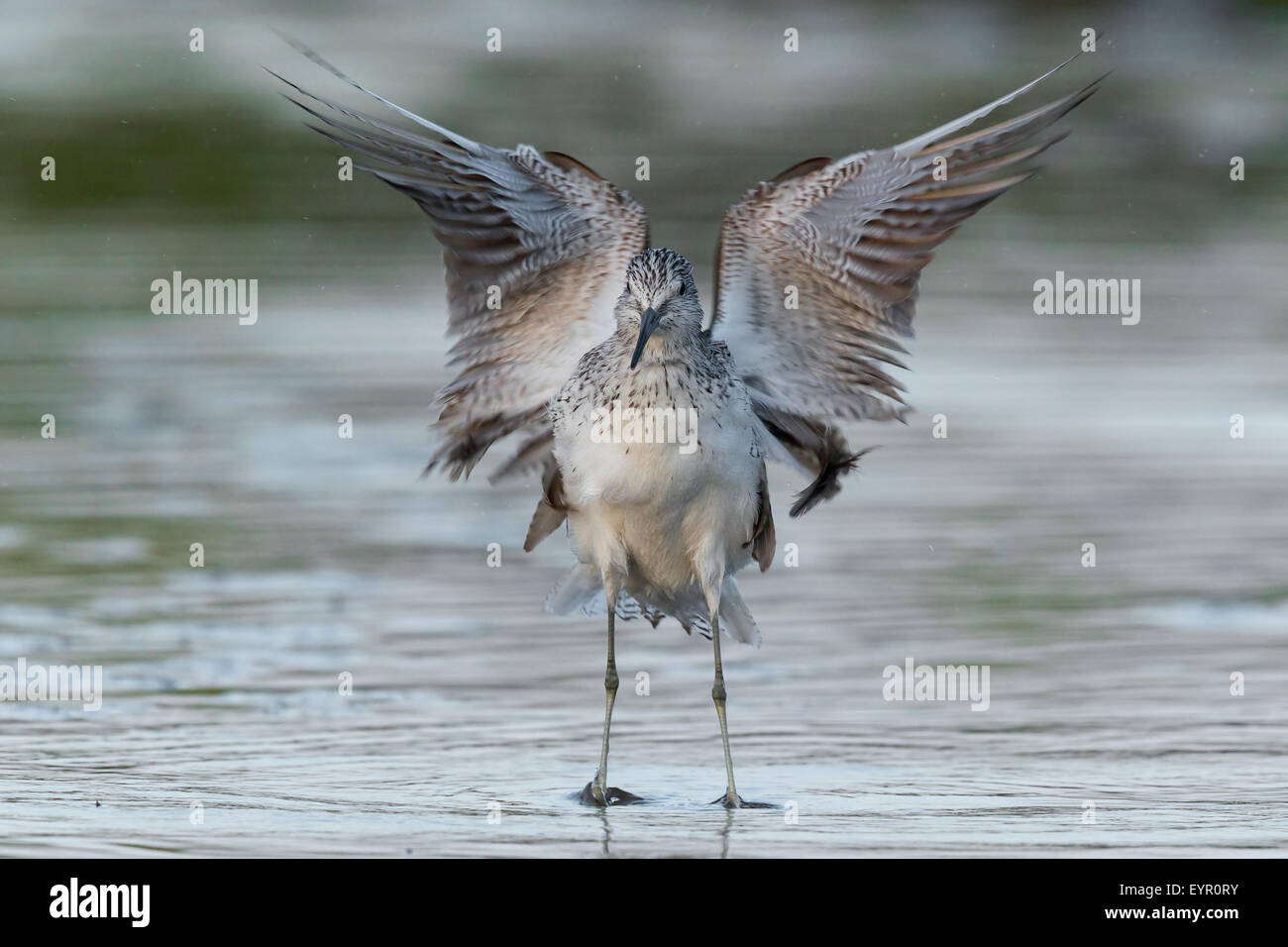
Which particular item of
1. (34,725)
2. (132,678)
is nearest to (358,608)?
(132,678)

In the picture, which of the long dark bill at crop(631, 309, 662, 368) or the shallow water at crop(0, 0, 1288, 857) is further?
the long dark bill at crop(631, 309, 662, 368)

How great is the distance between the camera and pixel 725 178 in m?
17.9

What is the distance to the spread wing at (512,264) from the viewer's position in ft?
26.3

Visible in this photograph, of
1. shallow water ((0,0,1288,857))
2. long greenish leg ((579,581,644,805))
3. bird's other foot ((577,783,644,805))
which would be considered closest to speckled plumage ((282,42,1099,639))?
long greenish leg ((579,581,644,805))

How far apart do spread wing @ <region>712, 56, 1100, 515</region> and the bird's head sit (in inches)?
23.2

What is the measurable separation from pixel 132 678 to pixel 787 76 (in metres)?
12.9

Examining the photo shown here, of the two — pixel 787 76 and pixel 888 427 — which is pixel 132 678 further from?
pixel 787 76
